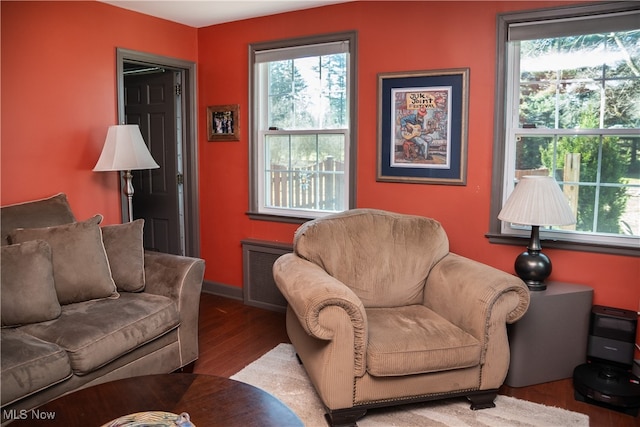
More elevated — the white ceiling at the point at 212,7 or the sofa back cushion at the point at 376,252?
the white ceiling at the point at 212,7

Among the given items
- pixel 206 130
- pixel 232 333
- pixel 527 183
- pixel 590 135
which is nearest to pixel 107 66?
pixel 206 130

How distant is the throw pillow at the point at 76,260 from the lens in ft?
8.25

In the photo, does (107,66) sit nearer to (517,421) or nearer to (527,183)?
(527,183)

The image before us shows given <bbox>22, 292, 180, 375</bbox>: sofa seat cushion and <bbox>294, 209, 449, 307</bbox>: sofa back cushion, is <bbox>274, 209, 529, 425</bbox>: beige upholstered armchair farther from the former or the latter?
<bbox>22, 292, 180, 375</bbox>: sofa seat cushion

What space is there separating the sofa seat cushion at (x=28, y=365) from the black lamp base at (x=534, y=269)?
92.4 inches

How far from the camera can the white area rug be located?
2324mm

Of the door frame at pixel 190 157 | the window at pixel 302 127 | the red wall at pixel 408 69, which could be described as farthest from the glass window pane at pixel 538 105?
the door frame at pixel 190 157

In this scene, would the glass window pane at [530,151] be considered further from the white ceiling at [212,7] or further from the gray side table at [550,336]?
the white ceiling at [212,7]

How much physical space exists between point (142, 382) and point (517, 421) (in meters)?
1.74

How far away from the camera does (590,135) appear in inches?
113

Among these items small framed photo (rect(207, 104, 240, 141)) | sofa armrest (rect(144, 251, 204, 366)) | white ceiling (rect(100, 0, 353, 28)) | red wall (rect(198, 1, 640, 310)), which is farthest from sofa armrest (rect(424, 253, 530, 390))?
small framed photo (rect(207, 104, 240, 141))

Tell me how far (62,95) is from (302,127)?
1732 mm

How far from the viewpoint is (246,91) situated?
406 cm

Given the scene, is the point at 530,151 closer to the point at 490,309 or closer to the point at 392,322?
the point at 490,309
